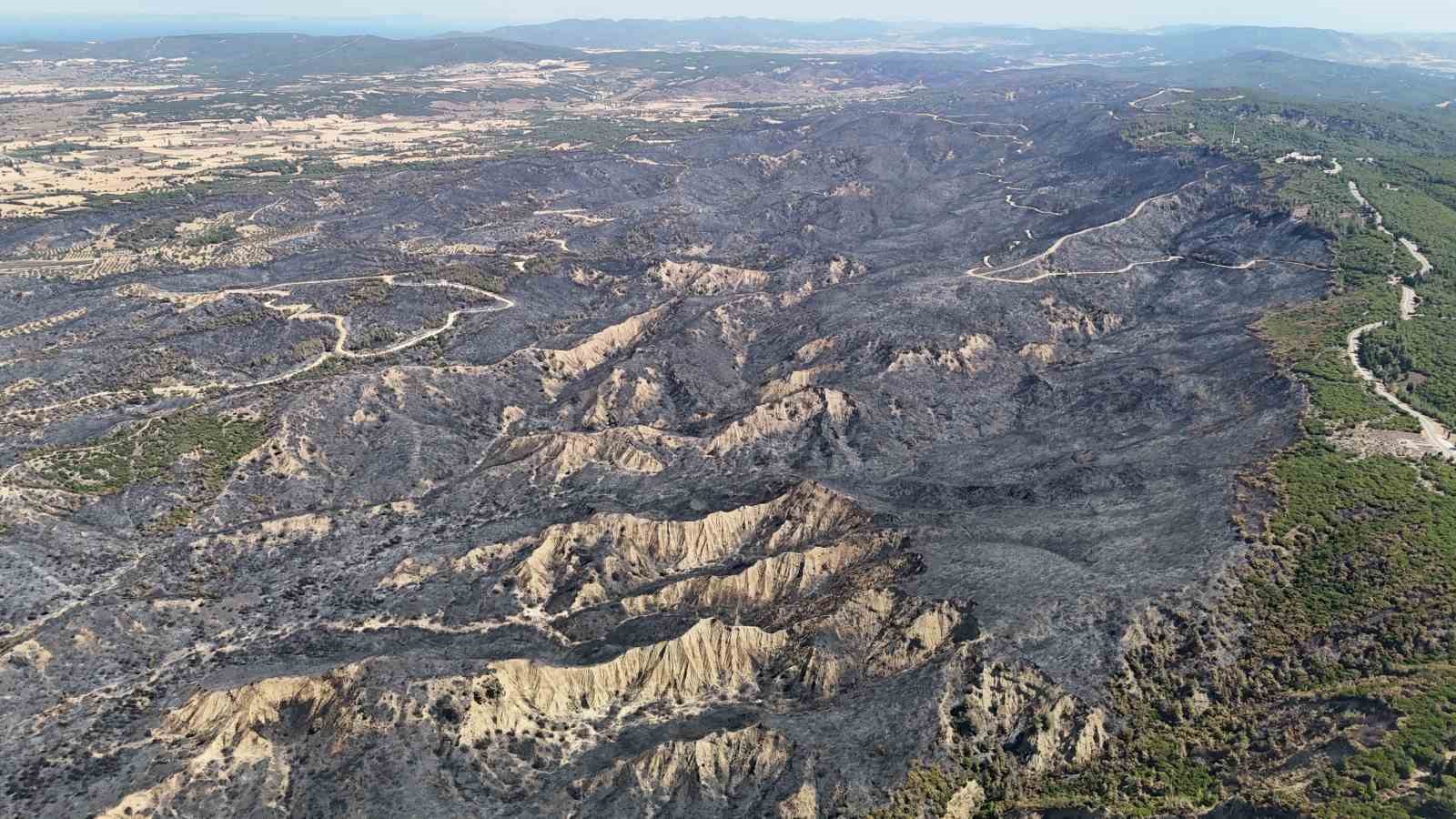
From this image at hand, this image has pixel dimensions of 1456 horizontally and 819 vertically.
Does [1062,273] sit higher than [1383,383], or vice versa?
[1062,273]

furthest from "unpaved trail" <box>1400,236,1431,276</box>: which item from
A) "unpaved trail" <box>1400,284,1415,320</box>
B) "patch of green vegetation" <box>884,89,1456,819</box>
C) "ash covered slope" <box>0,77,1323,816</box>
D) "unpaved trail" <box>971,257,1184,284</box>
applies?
"patch of green vegetation" <box>884,89,1456,819</box>

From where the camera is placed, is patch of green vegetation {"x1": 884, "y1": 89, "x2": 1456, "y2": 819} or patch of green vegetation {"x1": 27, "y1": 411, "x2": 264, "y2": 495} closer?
patch of green vegetation {"x1": 884, "y1": 89, "x2": 1456, "y2": 819}

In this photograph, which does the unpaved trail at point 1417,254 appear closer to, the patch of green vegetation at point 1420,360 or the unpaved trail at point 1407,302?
the unpaved trail at point 1407,302

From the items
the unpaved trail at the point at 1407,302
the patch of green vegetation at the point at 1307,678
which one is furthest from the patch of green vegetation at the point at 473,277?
the unpaved trail at the point at 1407,302

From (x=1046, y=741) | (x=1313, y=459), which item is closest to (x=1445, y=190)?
(x=1313, y=459)

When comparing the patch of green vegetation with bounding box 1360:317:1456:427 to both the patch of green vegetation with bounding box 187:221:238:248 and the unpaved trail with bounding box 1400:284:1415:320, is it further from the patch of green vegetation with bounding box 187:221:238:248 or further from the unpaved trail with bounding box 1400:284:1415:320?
the patch of green vegetation with bounding box 187:221:238:248

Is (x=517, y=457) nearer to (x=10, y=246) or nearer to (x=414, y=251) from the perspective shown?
(x=414, y=251)

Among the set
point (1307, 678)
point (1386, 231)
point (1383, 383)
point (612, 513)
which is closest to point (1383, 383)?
point (1383, 383)

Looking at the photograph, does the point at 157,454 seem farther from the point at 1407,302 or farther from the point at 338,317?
the point at 1407,302
